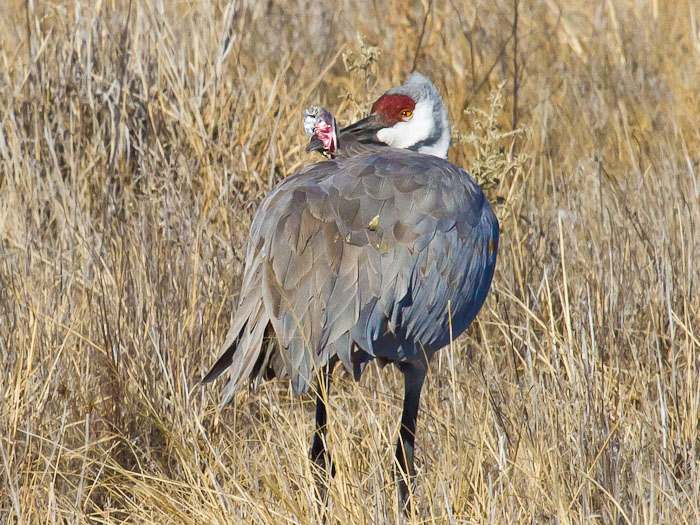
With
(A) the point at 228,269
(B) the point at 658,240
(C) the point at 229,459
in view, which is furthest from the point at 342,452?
(B) the point at 658,240

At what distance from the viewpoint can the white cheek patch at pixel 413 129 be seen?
3857mm

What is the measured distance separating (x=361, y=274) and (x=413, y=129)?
98cm

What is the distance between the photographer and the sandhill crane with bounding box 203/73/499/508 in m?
3.01

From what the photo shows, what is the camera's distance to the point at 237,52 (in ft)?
18.5

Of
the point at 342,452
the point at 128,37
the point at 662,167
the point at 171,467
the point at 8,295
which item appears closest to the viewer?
the point at 342,452

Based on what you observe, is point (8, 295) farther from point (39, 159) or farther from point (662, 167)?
point (662, 167)

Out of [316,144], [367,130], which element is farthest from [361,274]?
[367,130]

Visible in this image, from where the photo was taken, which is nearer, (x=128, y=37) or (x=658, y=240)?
(x=658, y=240)

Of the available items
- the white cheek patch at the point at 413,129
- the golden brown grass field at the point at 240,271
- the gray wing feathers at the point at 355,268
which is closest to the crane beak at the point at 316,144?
the white cheek patch at the point at 413,129

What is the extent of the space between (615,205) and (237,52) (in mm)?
2309

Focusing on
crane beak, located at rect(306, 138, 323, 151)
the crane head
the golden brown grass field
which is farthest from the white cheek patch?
the golden brown grass field

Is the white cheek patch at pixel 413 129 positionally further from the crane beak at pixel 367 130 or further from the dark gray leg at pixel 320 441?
the dark gray leg at pixel 320 441

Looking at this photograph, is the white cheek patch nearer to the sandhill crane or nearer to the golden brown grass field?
the sandhill crane

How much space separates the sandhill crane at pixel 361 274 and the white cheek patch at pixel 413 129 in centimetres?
43
